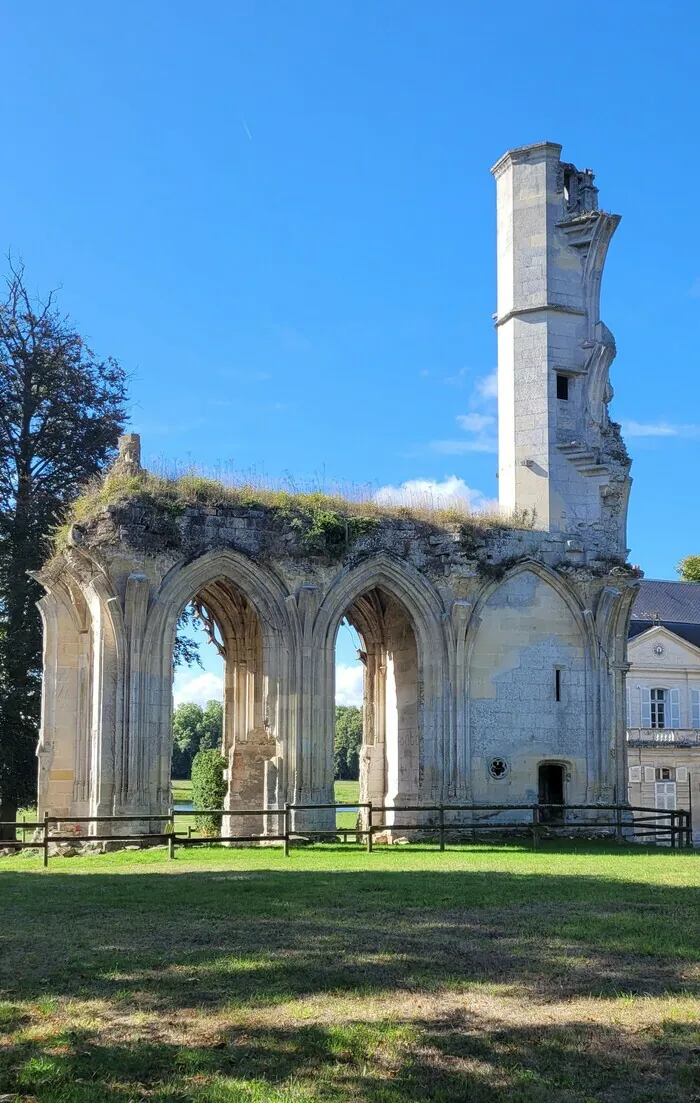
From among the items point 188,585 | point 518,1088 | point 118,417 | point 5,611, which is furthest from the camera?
point 118,417

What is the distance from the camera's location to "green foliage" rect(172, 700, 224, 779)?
96.4 metres

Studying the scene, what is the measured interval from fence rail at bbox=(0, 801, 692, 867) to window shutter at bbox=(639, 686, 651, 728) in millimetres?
20522

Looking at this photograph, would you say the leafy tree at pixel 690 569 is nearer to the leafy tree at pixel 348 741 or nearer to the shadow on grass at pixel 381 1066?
the leafy tree at pixel 348 741

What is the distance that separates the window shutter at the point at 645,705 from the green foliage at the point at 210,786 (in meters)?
23.7

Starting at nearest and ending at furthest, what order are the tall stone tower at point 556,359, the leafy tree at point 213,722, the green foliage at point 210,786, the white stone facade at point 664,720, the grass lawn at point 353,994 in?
the grass lawn at point 353,994 < the green foliage at point 210,786 < the tall stone tower at point 556,359 < the white stone facade at point 664,720 < the leafy tree at point 213,722

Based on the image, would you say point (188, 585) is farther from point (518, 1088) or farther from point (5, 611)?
point (518, 1088)

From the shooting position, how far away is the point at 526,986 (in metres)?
8.31

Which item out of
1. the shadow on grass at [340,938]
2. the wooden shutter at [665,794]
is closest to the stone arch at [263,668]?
the shadow on grass at [340,938]

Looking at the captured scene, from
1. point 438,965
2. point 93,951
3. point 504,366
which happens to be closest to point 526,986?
point 438,965

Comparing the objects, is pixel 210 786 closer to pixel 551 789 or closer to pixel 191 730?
pixel 551 789

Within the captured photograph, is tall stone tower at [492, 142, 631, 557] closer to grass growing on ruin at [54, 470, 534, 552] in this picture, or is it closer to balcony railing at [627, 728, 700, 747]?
grass growing on ruin at [54, 470, 534, 552]

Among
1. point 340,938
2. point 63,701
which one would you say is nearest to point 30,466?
point 63,701

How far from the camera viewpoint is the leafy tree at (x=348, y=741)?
88.1m

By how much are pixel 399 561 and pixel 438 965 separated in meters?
16.5
